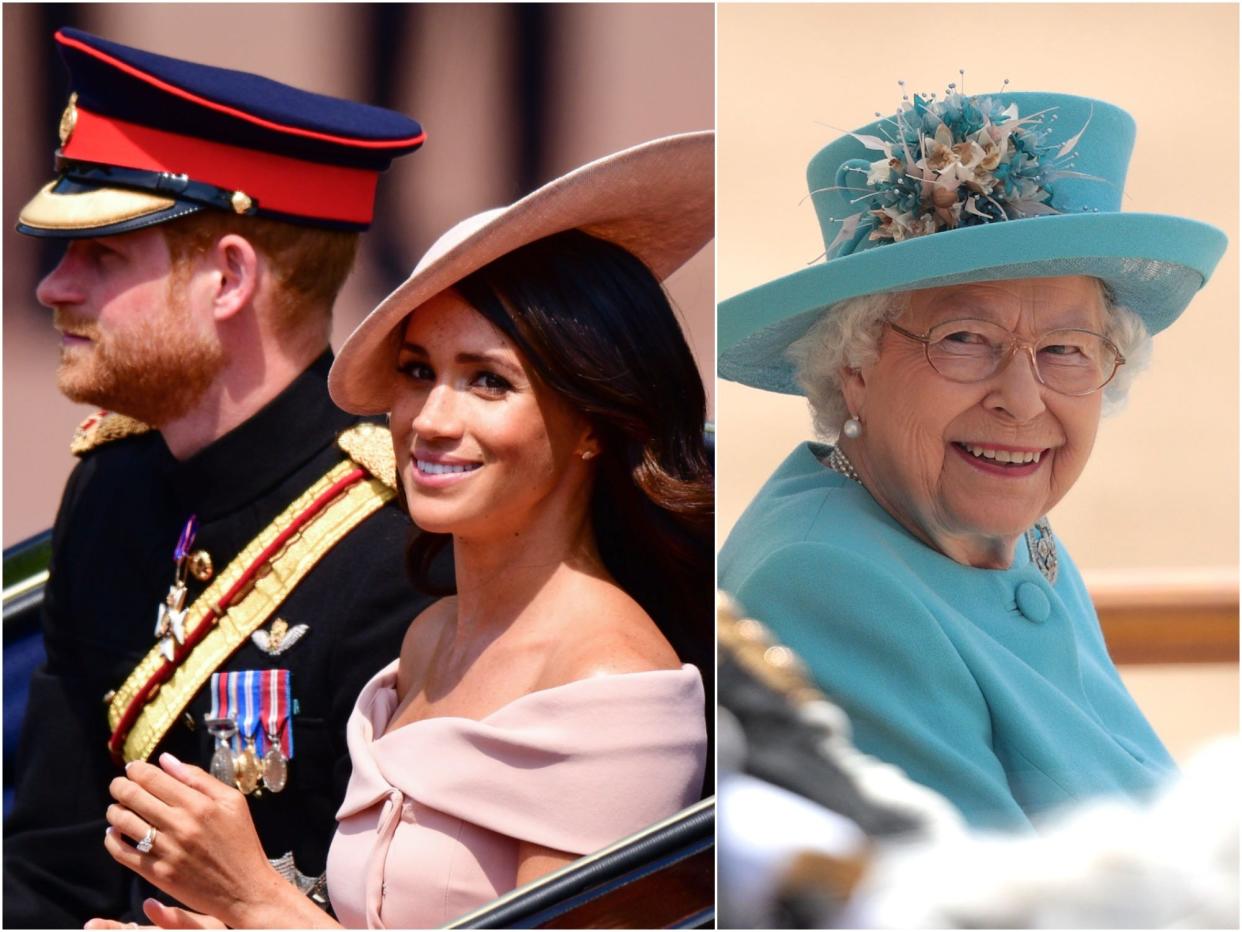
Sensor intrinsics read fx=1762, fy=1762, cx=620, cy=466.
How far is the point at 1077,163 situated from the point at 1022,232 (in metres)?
0.19

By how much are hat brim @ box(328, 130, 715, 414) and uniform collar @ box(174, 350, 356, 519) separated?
0.81ft

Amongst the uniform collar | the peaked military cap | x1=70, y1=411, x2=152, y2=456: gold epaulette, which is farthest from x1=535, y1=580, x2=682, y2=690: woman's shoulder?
x1=70, y1=411, x2=152, y2=456: gold epaulette

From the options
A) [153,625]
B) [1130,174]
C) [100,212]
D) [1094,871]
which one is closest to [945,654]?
[1094,871]

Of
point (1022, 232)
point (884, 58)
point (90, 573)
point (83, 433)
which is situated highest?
point (884, 58)

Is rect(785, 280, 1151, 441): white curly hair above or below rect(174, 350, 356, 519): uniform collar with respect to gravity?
above

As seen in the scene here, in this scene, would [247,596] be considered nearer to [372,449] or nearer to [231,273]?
[372,449]

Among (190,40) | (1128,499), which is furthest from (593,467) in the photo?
(190,40)

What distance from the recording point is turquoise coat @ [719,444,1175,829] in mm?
2688

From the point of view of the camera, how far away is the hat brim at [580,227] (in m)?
2.63

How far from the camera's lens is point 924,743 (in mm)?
2689

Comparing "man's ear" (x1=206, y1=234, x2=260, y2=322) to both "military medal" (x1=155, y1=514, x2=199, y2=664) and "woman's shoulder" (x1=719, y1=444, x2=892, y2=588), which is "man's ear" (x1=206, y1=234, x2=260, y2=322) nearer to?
"military medal" (x1=155, y1=514, x2=199, y2=664)

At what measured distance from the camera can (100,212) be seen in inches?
119

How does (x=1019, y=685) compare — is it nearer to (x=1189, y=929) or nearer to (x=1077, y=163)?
(x=1189, y=929)

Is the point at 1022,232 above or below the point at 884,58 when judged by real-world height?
below
